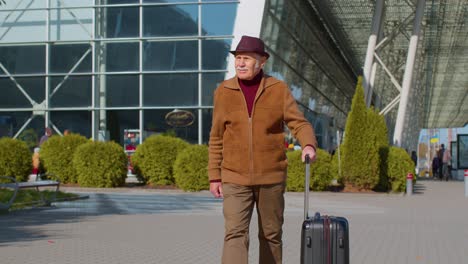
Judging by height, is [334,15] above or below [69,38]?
above

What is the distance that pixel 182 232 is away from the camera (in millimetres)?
11234

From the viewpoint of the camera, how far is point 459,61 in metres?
54.3

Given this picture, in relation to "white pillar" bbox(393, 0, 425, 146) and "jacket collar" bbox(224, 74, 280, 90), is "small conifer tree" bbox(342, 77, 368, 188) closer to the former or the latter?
"white pillar" bbox(393, 0, 425, 146)

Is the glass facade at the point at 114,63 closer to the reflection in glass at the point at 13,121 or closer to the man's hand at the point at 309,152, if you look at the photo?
the reflection in glass at the point at 13,121

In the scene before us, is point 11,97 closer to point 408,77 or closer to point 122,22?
point 122,22

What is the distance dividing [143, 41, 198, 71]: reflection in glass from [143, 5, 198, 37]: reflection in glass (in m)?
0.35

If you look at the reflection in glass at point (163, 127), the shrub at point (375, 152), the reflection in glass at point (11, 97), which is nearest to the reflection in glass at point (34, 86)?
the reflection in glass at point (11, 97)

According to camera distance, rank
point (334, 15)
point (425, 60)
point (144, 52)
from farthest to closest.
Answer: point (425, 60), point (334, 15), point (144, 52)

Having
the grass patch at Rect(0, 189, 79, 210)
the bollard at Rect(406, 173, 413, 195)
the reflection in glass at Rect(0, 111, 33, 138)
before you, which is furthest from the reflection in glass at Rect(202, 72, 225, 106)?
the grass patch at Rect(0, 189, 79, 210)

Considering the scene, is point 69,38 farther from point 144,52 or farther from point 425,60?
point 425,60

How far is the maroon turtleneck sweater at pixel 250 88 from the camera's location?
555 centimetres

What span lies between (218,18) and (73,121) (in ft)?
19.0

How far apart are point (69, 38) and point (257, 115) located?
73.1ft

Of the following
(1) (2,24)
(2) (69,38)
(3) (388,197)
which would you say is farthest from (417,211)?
(1) (2,24)
